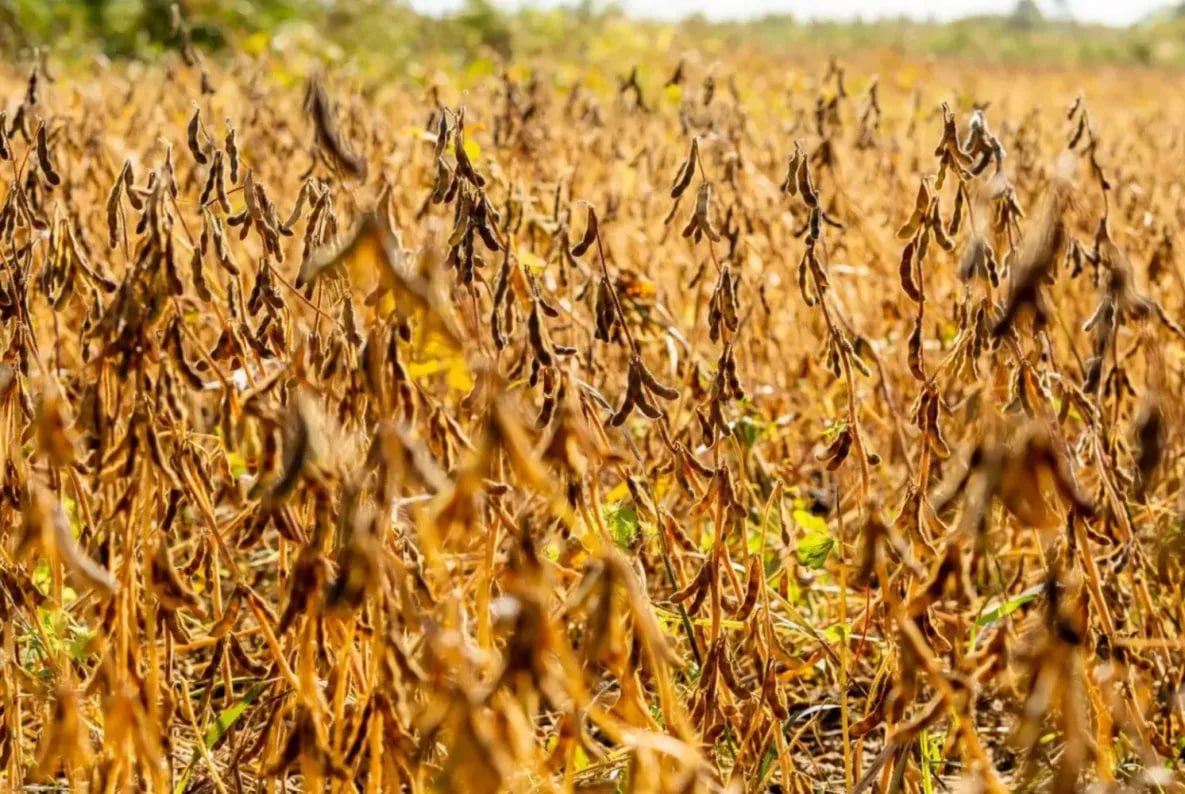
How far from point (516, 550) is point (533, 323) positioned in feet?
0.91

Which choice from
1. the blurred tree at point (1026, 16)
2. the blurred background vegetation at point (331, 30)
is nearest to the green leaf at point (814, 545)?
the blurred background vegetation at point (331, 30)

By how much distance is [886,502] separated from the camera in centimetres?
230

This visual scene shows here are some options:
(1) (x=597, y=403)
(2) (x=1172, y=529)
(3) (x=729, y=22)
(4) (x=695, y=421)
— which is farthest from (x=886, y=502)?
(3) (x=729, y=22)

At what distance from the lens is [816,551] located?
1711mm

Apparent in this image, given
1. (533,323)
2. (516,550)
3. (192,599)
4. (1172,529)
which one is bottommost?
(1172,529)

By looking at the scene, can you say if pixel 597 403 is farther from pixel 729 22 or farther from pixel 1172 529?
pixel 729 22

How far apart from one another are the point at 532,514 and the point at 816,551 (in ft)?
1.65

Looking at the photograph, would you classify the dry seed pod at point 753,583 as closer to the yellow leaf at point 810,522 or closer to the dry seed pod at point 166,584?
the yellow leaf at point 810,522

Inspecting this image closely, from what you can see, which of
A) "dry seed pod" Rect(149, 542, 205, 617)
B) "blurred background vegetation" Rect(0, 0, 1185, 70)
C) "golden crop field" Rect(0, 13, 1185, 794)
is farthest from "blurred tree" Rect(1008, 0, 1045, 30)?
"dry seed pod" Rect(149, 542, 205, 617)

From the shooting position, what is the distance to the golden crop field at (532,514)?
0.90m

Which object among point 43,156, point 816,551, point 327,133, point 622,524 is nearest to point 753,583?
point 622,524

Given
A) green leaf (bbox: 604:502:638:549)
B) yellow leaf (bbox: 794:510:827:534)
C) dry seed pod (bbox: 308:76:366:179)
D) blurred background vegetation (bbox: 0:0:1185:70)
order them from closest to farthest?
1. dry seed pod (bbox: 308:76:366:179)
2. green leaf (bbox: 604:502:638:549)
3. yellow leaf (bbox: 794:510:827:534)
4. blurred background vegetation (bbox: 0:0:1185:70)

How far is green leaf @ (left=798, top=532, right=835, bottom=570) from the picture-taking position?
5.57 ft

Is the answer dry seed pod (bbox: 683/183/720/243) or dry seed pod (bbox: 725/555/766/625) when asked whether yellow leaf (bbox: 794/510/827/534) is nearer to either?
dry seed pod (bbox: 725/555/766/625)
